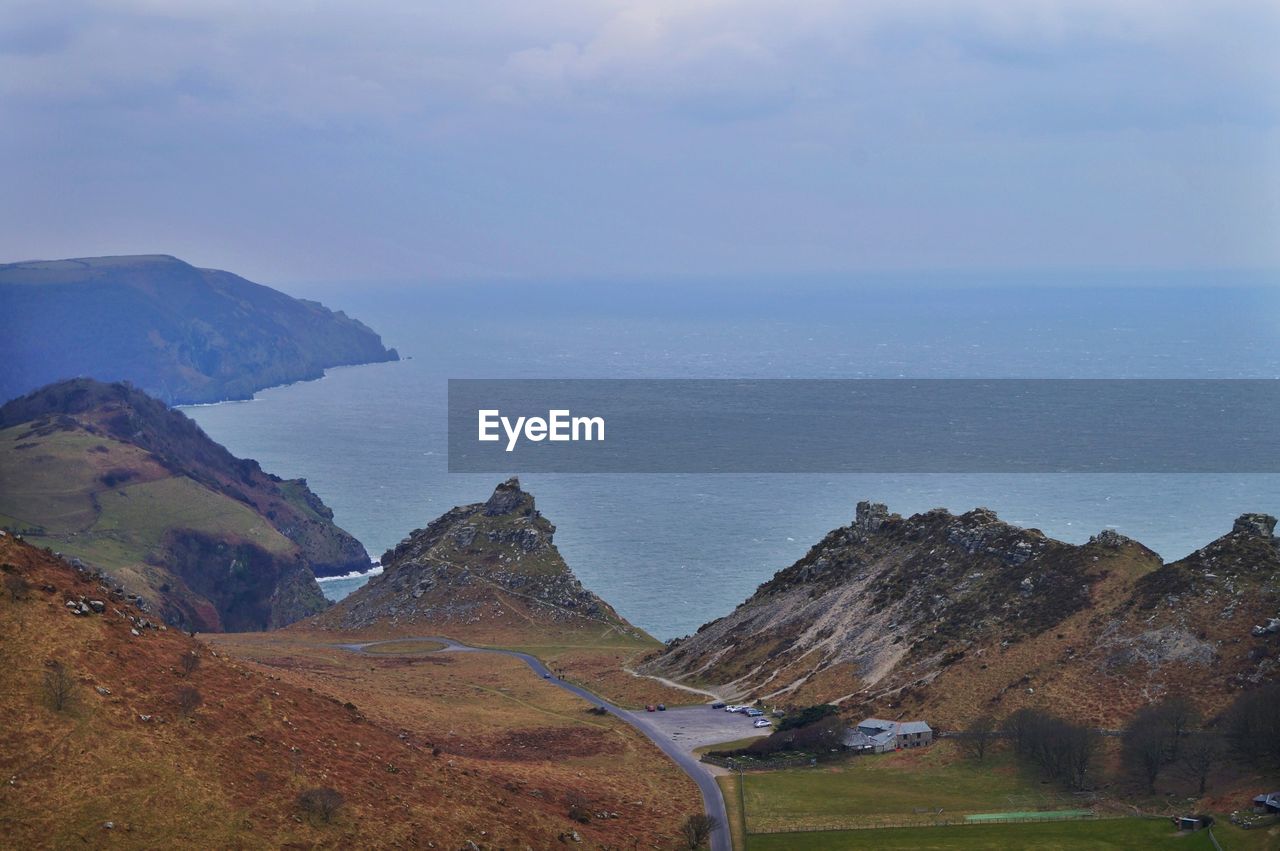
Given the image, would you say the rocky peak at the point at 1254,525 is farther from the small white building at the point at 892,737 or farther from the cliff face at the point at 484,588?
the cliff face at the point at 484,588

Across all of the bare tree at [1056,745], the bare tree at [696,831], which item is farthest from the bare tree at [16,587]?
the bare tree at [1056,745]

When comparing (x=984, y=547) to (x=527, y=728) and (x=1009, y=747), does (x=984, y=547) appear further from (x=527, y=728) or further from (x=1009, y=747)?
(x=527, y=728)

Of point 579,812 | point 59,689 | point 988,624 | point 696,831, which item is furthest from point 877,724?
point 59,689

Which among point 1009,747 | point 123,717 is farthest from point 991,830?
point 123,717

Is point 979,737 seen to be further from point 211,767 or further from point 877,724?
point 211,767

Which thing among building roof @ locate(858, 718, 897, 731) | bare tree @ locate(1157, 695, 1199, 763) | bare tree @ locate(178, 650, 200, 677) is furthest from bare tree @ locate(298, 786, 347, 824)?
bare tree @ locate(1157, 695, 1199, 763)

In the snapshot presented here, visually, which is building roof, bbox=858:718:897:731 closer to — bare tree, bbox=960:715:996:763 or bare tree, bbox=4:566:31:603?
bare tree, bbox=960:715:996:763
